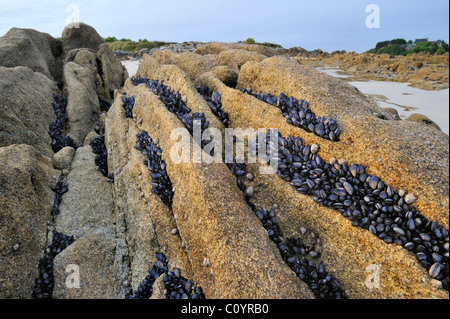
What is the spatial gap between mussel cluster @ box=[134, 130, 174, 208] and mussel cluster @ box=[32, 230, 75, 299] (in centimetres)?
269

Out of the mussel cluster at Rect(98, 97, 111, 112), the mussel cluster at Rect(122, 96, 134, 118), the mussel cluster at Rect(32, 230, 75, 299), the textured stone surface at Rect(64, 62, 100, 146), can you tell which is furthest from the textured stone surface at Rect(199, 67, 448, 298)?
the mussel cluster at Rect(98, 97, 111, 112)

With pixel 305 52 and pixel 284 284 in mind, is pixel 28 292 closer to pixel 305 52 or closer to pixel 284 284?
pixel 284 284

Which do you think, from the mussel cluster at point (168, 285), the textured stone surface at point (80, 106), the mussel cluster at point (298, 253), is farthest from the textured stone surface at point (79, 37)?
the mussel cluster at point (298, 253)

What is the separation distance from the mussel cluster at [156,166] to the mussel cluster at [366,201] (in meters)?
2.61

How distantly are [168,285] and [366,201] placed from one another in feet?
12.5

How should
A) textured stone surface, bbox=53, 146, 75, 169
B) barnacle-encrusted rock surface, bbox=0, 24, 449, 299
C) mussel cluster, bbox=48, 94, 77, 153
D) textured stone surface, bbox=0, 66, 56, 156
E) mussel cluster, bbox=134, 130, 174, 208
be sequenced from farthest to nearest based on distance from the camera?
1. mussel cluster, bbox=48, 94, 77, 153
2. textured stone surface, bbox=53, 146, 75, 169
3. textured stone surface, bbox=0, 66, 56, 156
4. mussel cluster, bbox=134, 130, 174, 208
5. barnacle-encrusted rock surface, bbox=0, 24, 449, 299

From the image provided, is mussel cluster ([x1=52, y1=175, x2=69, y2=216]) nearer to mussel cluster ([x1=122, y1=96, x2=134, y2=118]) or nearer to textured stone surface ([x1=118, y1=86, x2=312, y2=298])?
mussel cluster ([x1=122, y1=96, x2=134, y2=118])

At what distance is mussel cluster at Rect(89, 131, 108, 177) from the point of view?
8.94 metres

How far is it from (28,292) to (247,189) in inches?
201

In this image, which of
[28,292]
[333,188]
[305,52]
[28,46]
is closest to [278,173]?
[333,188]

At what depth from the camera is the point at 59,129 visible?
424 inches

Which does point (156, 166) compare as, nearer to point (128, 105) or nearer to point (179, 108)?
point (179, 108)

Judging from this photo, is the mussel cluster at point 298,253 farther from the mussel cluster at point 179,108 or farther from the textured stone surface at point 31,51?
the textured stone surface at point 31,51
